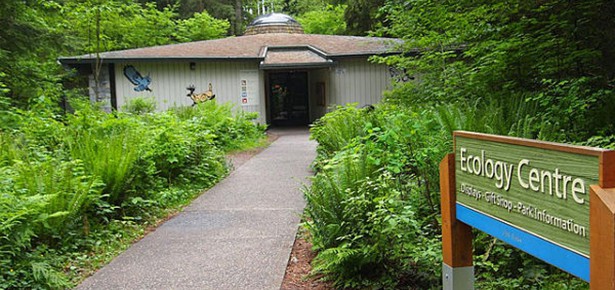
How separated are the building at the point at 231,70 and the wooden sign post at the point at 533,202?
1532 cm

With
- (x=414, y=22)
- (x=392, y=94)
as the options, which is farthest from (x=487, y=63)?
(x=392, y=94)

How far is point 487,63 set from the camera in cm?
786

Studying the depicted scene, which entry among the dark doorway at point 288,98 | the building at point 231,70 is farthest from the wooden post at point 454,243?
the dark doorway at point 288,98

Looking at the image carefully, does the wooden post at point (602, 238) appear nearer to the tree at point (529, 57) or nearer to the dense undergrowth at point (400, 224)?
the dense undergrowth at point (400, 224)

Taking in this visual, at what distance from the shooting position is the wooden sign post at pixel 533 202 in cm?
186

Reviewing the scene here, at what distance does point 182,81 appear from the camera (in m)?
19.4

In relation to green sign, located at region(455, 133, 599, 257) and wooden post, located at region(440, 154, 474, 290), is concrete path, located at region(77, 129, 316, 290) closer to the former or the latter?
wooden post, located at region(440, 154, 474, 290)

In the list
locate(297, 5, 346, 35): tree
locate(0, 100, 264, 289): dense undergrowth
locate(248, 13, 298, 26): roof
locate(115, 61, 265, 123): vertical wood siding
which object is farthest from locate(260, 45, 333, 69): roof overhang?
locate(297, 5, 346, 35): tree

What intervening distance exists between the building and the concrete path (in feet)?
35.7

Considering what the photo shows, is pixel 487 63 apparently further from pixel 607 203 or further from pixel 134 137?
pixel 607 203

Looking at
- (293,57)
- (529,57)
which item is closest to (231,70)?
(293,57)

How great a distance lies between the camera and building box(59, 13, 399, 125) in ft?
61.9

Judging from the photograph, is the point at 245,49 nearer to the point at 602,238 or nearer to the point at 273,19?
the point at 273,19

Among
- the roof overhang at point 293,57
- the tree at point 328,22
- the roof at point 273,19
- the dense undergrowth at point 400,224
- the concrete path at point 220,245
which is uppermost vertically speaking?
the tree at point 328,22
